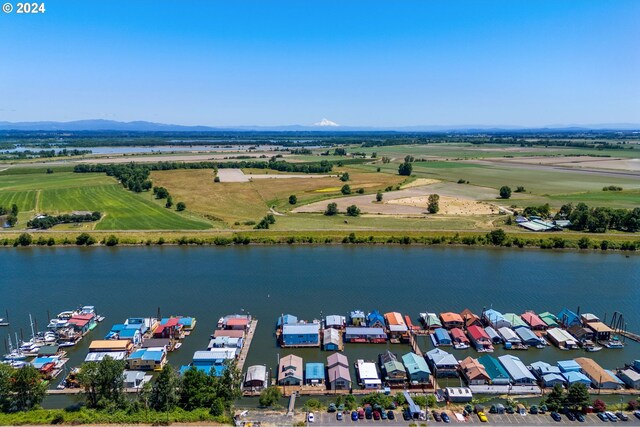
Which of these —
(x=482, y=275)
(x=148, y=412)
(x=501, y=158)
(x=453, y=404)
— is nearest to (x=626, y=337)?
(x=482, y=275)

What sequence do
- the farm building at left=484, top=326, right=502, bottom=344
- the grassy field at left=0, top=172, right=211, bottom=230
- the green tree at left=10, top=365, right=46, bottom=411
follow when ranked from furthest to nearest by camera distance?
the grassy field at left=0, top=172, right=211, bottom=230 < the farm building at left=484, top=326, right=502, bottom=344 < the green tree at left=10, top=365, right=46, bottom=411

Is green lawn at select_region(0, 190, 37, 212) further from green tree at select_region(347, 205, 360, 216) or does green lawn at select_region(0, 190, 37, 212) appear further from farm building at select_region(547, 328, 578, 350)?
farm building at select_region(547, 328, 578, 350)

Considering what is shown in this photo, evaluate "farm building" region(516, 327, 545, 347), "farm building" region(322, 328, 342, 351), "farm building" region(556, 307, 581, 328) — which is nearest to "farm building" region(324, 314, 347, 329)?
"farm building" region(322, 328, 342, 351)

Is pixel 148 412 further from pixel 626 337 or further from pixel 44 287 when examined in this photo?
pixel 626 337

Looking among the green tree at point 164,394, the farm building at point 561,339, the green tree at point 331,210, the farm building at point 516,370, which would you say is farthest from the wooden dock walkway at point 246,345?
the green tree at point 331,210

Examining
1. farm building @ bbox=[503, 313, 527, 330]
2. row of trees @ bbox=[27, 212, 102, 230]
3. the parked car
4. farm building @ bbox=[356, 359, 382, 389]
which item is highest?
row of trees @ bbox=[27, 212, 102, 230]

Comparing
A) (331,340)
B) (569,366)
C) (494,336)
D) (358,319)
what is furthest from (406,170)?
(569,366)
